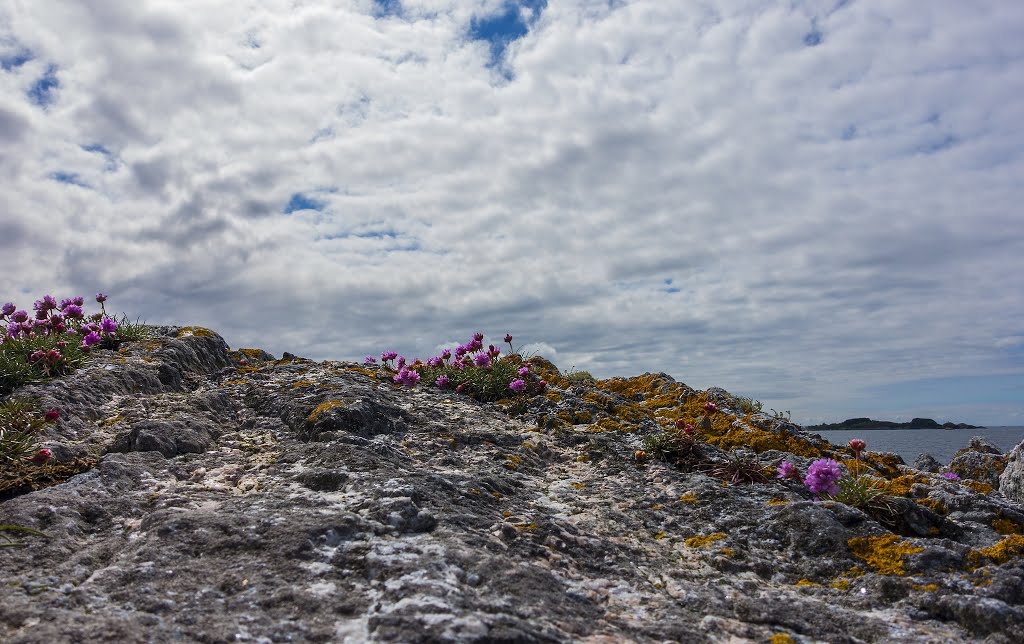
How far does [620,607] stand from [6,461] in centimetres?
523

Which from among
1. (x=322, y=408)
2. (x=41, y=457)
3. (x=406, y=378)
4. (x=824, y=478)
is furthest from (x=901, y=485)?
(x=41, y=457)

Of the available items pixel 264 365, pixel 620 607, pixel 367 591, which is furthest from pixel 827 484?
pixel 264 365

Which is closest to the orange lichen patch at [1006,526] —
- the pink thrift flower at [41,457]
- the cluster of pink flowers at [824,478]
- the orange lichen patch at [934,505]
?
the orange lichen patch at [934,505]

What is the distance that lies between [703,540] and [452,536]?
2.21m

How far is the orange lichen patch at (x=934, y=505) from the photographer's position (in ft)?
18.4

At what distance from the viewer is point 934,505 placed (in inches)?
224

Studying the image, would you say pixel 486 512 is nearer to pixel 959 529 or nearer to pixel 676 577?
pixel 676 577

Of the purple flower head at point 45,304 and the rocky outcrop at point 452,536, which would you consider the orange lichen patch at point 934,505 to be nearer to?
the rocky outcrop at point 452,536

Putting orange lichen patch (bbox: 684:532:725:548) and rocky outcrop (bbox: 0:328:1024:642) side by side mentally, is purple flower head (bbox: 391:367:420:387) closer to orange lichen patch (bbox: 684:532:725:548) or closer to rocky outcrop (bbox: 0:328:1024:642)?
rocky outcrop (bbox: 0:328:1024:642)

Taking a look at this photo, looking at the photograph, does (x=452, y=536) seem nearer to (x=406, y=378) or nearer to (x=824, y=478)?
(x=824, y=478)

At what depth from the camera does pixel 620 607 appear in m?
3.79

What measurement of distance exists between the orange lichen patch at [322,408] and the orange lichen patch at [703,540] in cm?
406

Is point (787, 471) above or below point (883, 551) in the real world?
above

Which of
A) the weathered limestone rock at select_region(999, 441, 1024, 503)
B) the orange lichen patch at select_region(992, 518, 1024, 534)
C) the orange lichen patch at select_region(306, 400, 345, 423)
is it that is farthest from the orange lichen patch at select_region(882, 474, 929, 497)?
the orange lichen patch at select_region(306, 400, 345, 423)
